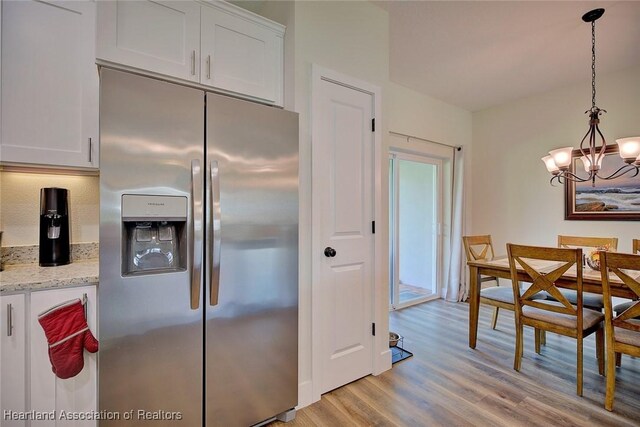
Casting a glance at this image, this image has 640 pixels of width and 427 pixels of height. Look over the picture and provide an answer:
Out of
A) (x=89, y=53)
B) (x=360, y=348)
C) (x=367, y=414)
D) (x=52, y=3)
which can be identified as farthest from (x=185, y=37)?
(x=367, y=414)

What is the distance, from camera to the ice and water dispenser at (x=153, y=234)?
4.44 ft

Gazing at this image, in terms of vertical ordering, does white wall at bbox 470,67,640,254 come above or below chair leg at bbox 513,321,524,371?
above

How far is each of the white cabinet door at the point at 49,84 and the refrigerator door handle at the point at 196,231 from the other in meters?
0.64

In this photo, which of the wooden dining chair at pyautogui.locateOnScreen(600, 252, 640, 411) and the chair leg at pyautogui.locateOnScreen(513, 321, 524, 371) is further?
the chair leg at pyautogui.locateOnScreen(513, 321, 524, 371)

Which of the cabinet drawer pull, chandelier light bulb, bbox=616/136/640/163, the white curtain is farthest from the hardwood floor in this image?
chandelier light bulb, bbox=616/136/640/163

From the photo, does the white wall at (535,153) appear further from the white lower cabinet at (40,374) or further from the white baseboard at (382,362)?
the white lower cabinet at (40,374)

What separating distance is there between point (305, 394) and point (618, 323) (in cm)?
196

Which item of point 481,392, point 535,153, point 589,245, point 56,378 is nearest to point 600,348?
A: point 481,392

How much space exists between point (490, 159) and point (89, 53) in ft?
14.9

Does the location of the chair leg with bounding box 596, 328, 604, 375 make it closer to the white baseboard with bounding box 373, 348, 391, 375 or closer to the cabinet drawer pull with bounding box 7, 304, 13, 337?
the white baseboard with bounding box 373, 348, 391, 375

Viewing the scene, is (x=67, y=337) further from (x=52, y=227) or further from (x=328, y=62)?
(x=328, y=62)

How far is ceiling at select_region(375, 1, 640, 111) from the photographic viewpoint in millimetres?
2277

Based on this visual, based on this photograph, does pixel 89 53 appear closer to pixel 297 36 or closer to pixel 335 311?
pixel 297 36

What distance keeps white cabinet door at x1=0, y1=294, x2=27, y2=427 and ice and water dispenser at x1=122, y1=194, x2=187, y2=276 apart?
0.46 m
